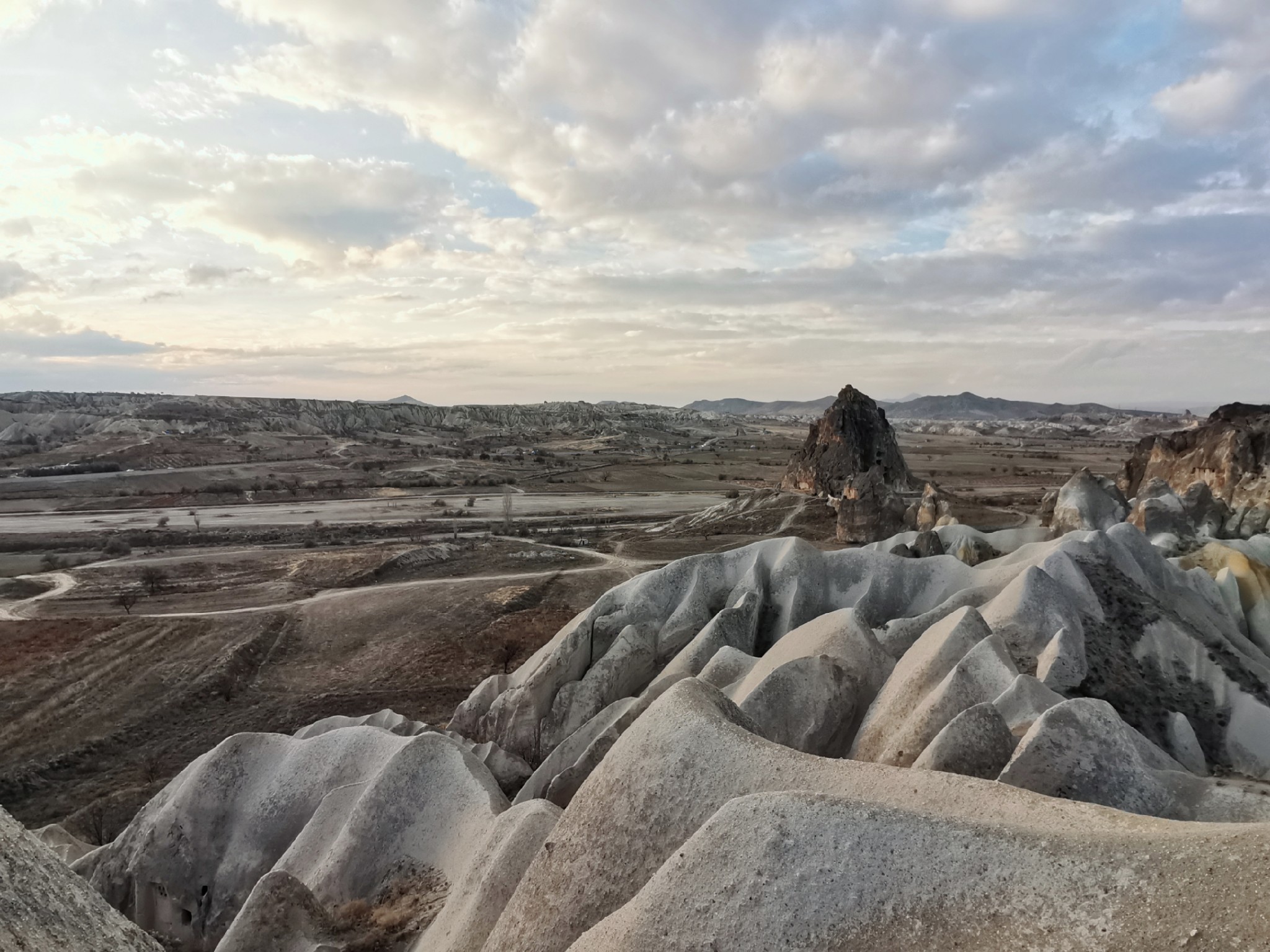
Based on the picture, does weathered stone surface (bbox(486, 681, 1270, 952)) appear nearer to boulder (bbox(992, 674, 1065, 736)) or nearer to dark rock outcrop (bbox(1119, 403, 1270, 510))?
boulder (bbox(992, 674, 1065, 736))

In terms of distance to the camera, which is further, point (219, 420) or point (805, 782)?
point (219, 420)

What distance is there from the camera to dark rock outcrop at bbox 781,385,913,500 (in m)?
63.8

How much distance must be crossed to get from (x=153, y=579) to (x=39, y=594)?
619cm

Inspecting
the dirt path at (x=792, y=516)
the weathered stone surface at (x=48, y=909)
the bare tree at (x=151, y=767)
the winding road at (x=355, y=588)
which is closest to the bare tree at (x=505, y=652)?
the winding road at (x=355, y=588)

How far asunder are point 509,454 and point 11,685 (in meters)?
92.0

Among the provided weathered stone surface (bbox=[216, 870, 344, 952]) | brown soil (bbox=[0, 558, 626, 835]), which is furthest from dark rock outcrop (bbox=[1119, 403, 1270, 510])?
weathered stone surface (bbox=[216, 870, 344, 952])

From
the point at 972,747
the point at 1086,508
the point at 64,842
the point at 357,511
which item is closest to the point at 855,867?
the point at 972,747

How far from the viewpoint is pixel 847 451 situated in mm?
64312

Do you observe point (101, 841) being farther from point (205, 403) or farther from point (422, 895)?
point (205, 403)

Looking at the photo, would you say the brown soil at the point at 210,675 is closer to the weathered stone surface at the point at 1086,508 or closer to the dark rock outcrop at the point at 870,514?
the dark rock outcrop at the point at 870,514

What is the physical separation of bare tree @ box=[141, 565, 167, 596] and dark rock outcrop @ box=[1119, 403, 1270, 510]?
5461cm

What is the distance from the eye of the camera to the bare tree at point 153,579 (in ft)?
135

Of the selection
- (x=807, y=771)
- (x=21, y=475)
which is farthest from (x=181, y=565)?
(x=21, y=475)

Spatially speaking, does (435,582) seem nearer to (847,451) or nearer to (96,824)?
(96,824)
